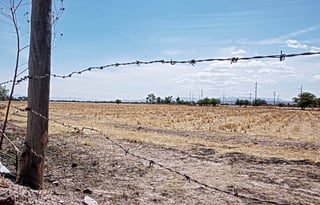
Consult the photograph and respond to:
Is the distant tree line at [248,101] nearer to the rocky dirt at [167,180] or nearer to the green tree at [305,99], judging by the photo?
the green tree at [305,99]

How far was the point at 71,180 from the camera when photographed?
229 inches

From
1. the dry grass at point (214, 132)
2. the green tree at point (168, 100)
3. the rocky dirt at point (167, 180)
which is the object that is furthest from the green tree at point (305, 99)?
the rocky dirt at point (167, 180)

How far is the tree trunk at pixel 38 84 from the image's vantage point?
329cm

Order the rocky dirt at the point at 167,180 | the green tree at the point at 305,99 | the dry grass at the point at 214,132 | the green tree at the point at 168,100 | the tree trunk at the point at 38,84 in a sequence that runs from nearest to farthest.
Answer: the tree trunk at the point at 38,84 → the rocky dirt at the point at 167,180 → the dry grass at the point at 214,132 → the green tree at the point at 305,99 → the green tree at the point at 168,100

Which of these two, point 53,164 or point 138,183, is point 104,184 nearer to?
point 138,183

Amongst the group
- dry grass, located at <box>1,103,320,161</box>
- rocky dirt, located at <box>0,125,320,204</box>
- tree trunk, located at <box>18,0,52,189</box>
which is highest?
tree trunk, located at <box>18,0,52,189</box>

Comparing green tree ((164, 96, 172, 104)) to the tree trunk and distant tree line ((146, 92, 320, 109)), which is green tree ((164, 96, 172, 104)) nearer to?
distant tree line ((146, 92, 320, 109))

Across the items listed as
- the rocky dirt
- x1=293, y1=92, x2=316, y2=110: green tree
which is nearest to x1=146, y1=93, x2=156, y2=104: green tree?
x1=293, y1=92, x2=316, y2=110: green tree

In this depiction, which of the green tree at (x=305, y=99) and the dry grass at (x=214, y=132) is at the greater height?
the green tree at (x=305, y=99)

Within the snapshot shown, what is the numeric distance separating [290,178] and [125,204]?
14.0ft

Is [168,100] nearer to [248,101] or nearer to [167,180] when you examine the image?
[248,101]

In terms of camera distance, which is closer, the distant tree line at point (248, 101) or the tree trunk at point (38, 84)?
the tree trunk at point (38, 84)

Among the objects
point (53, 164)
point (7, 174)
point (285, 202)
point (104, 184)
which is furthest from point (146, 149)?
point (7, 174)

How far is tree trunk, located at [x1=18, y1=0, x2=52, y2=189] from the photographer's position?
3.29 m
